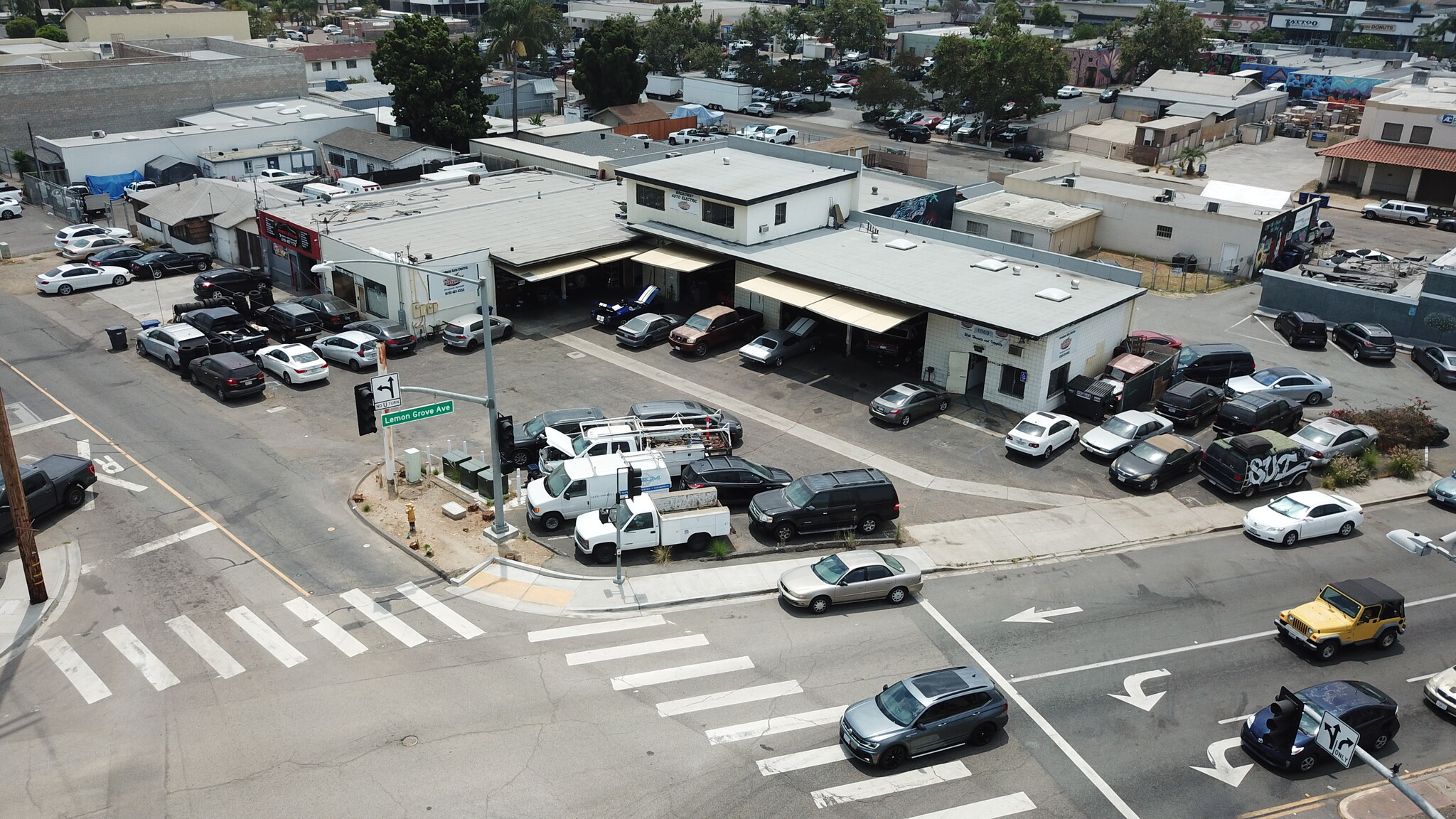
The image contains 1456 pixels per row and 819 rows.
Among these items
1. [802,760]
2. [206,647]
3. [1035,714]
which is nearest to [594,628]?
[802,760]

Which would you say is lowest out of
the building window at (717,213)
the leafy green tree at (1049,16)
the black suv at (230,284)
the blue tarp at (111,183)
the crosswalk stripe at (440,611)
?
the crosswalk stripe at (440,611)

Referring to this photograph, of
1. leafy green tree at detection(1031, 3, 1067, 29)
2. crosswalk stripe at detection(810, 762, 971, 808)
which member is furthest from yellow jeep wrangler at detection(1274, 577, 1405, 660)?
leafy green tree at detection(1031, 3, 1067, 29)

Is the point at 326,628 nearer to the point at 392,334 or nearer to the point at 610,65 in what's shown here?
the point at 392,334

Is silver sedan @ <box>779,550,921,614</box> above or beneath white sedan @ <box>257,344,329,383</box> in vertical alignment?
beneath

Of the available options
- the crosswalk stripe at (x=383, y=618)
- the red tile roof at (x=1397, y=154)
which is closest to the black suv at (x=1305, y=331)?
the red tile roof at (x=1397, y=154)

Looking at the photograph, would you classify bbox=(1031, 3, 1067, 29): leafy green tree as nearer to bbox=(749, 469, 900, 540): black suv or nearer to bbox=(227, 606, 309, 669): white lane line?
bbox=(749, 469, 900, 540): black suv

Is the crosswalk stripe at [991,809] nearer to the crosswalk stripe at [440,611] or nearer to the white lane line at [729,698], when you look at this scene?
the white lane line at [729,698]

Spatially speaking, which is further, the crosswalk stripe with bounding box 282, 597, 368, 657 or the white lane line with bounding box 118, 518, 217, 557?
the white lane line with bounding box 118, 518, 217, 557
